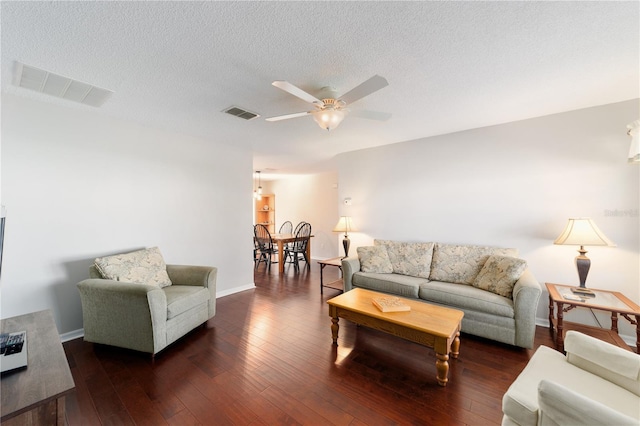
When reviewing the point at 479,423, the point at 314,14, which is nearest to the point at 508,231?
the point at 479,423

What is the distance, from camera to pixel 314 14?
1.36m

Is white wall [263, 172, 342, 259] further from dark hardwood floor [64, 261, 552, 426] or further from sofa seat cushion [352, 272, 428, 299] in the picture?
dark hardwood floor [64, 261, 552, 426]

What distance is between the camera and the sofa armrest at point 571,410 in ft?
2.83

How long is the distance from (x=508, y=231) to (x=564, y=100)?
Result: 149 centimetres

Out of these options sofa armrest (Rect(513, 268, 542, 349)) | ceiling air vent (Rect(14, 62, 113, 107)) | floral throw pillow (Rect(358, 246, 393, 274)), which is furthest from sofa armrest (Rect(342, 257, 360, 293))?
ceiling air vent (Rect(14, 62, 113, 107))

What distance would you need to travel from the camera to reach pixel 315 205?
7.07m

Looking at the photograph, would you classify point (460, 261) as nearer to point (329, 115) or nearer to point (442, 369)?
point (442, 369)

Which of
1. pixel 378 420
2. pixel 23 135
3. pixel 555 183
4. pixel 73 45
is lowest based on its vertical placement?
pixel 378 420

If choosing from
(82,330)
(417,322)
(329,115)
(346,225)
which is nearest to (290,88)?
(329,115)

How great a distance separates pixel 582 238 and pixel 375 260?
2.10 m

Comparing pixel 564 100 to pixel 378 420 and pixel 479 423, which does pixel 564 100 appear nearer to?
pixel 479 423

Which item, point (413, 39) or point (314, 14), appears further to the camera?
point (413, 39)

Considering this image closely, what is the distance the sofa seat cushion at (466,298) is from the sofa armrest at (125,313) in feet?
8.86

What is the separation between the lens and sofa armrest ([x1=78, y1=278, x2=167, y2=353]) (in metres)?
2.14
